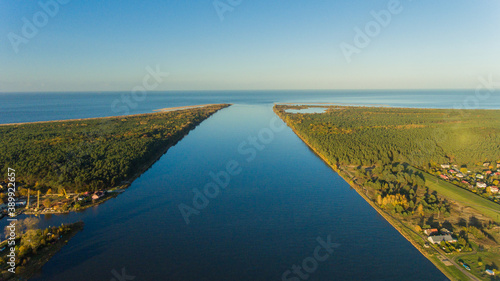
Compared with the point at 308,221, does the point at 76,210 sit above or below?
above

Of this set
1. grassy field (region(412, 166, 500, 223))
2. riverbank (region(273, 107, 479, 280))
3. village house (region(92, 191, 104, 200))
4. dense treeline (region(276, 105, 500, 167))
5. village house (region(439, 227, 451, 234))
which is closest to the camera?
riverbank (region(273, 107, 479, 280))

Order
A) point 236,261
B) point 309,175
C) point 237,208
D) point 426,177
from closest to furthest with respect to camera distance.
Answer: point 236,261 < point 237,208 < point 426,177 < point 309,175

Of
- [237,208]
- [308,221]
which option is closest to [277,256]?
[308,221]

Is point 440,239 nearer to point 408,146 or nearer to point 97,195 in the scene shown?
point 408,146

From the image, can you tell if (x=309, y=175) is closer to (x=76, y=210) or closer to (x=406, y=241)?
(x=406, y=241)

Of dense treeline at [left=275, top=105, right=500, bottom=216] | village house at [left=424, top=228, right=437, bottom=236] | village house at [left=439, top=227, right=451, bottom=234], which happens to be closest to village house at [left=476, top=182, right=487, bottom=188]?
dense treeline at [left=275, top=105, right=500, bottom=216]

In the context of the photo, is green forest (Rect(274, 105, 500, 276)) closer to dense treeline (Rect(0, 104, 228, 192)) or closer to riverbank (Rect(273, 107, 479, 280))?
riverbank (Rect(273, 107, 479, 280))
